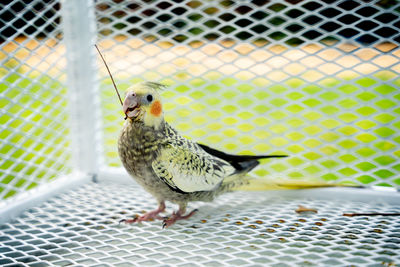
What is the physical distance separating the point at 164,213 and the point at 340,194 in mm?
555

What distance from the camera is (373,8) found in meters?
1.18

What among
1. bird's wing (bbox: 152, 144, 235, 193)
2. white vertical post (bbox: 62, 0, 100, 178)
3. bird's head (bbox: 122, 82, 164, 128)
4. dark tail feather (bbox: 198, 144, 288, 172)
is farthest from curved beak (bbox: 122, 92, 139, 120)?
white vertical post (bbox: 62, 0, 100, 178)

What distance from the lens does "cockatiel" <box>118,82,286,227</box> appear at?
3.24 feet

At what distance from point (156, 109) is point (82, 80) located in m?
0.41

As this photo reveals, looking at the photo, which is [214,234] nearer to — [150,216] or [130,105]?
[150,216]

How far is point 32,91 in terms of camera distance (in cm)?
117

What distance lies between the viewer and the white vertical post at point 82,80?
123cm

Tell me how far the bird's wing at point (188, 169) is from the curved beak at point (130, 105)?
0.44 ft

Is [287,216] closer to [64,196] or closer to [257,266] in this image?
[257,266]

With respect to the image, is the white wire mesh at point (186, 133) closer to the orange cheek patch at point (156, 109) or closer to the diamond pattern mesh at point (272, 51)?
the diamond pattern mesh at point (272, 51)

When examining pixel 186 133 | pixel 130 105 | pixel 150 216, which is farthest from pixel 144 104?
pixel 186 133

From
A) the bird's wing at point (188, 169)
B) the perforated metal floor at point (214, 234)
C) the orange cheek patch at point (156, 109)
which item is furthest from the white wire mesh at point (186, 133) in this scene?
the orange cheek patch at point (156, 109)

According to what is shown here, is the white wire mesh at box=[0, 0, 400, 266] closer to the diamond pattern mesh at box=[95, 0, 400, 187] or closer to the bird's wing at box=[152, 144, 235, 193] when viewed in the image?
the diamond pattern mesh at box=[95, 0, 400, 187]

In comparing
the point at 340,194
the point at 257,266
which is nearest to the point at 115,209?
the point at 257,266
